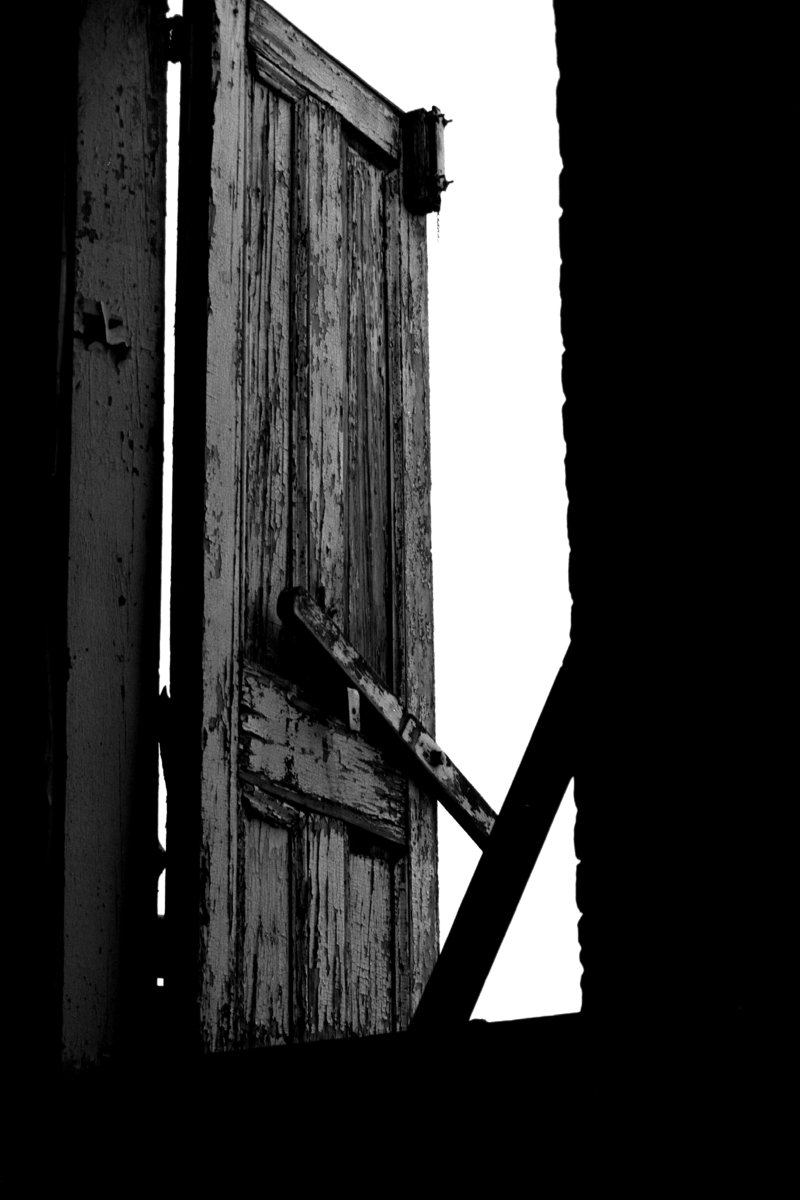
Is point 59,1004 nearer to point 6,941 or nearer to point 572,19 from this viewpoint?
point 6,941

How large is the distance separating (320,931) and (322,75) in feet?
6.65

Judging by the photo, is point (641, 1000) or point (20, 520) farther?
point (20, 520)

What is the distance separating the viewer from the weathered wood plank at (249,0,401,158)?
140 inches

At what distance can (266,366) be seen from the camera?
3.41 m

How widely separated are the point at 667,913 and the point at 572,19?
40.5 inches

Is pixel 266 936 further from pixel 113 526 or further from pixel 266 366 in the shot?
pixel 266 366

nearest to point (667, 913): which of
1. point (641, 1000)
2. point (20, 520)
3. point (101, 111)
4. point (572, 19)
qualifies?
point (641, 1000)

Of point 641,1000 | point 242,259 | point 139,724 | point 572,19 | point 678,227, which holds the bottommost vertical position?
point 641,1000

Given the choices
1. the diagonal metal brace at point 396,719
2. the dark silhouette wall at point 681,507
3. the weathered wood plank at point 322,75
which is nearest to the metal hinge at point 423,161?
the weathered wood plank at point 322,75

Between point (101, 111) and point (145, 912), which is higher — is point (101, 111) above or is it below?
above

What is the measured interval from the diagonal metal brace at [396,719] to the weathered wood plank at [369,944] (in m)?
0.23

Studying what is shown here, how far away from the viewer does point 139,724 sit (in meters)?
2.87

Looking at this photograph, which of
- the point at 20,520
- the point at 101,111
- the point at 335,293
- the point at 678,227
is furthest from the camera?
the point at 335,293

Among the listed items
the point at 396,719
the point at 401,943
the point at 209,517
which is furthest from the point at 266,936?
the point at 209,517
